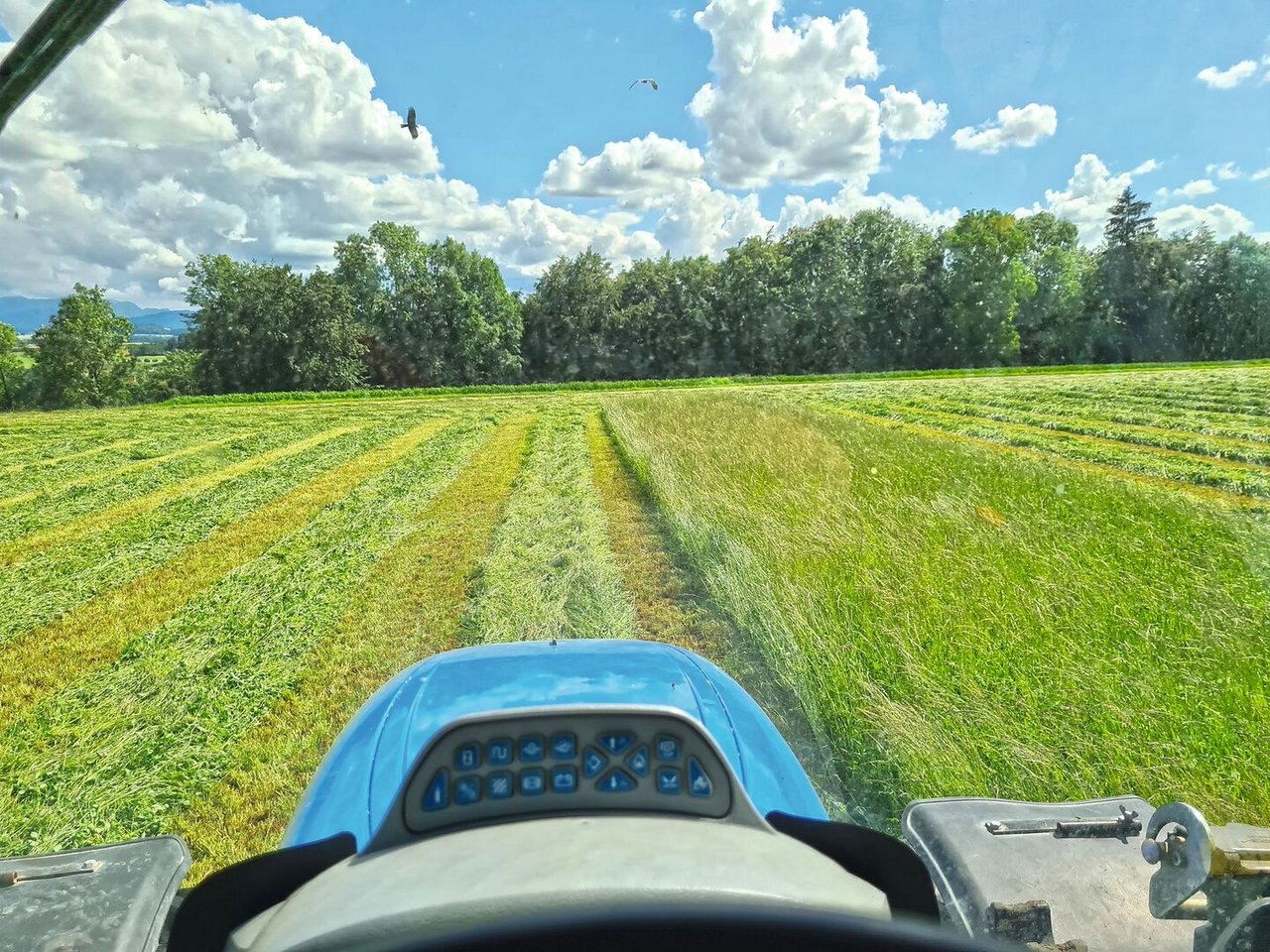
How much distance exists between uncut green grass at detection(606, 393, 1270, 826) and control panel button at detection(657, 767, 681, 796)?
4.32 ft

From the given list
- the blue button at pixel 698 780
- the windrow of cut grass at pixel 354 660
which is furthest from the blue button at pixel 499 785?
the windrow of cut grass at pixel 354 660

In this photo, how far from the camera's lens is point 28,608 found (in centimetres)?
244

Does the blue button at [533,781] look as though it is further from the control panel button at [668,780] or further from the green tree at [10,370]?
the green tree at [10,370]

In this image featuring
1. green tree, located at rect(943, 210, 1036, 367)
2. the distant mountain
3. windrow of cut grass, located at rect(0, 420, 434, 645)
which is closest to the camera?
the distant mountain

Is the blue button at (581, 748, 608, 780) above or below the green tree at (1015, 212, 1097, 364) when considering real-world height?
below

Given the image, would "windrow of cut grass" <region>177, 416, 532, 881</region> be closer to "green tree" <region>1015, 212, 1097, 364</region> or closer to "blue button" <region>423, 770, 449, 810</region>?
"blue button" <region>423, 770, 449, 810</region>

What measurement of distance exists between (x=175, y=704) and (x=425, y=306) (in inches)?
50.9

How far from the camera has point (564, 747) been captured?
0.98m

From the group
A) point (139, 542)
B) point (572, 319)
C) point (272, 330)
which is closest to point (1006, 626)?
point (572, 319)

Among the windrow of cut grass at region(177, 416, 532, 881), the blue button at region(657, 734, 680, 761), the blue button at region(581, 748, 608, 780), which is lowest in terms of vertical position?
the windrow of cut grass at region(177, 416, 532, 881)

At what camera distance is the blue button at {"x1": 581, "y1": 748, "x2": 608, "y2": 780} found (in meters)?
0.97

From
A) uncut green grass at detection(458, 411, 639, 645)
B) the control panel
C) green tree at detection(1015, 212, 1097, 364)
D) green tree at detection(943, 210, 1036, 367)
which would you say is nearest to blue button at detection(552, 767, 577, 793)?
the control panel

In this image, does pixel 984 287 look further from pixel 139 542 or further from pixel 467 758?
pixel 139 542

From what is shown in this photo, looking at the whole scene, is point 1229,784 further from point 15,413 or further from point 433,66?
point 15,413
